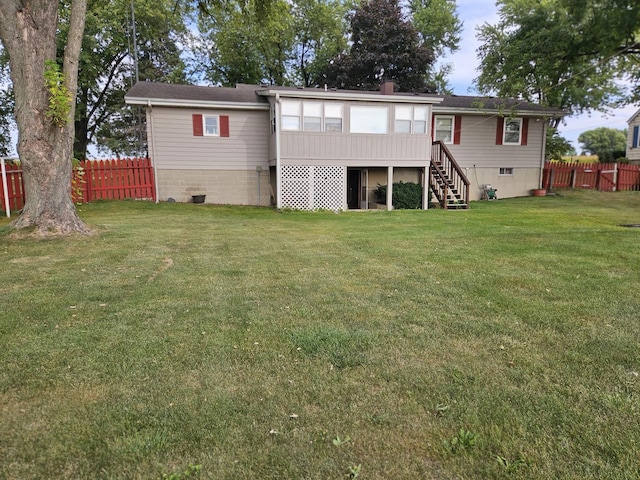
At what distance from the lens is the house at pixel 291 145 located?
14828mm

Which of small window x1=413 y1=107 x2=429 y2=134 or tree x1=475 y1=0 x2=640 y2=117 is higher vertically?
tree x1=475 y1=0 x2=640 y2=117

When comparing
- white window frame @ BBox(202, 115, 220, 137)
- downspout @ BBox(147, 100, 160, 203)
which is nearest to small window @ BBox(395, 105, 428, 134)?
white window frame @ BBox(202, 115, 220, 137)

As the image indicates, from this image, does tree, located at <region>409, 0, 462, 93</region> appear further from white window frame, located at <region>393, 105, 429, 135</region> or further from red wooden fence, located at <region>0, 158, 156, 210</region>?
red wooden fence, located at <region>0, 158, 156, 210</region>

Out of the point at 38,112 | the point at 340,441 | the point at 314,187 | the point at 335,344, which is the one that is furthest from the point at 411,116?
the point at 340,441

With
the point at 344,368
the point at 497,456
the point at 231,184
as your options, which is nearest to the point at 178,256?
the point at 344,368

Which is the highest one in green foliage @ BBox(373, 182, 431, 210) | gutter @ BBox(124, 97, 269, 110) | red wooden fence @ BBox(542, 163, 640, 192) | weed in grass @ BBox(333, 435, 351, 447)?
gutter @ BBox(124, 97, 269, 110)

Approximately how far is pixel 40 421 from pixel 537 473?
2585mm

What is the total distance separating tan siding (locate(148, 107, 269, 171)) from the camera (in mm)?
15297

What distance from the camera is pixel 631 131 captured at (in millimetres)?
27734

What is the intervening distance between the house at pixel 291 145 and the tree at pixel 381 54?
11.1 m

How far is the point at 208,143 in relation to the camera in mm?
15789

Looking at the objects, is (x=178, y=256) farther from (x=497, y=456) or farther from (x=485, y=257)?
(x=497, y=456)

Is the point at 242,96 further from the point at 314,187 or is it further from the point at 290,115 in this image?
the point at 314,187

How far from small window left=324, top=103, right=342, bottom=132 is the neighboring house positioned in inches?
932
